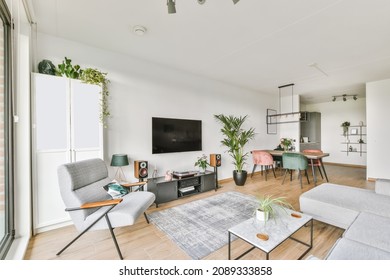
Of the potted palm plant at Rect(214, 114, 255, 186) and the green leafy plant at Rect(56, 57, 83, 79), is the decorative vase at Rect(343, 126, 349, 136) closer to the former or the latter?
the potted palm plant at Rect(214, 114, 255, 186)

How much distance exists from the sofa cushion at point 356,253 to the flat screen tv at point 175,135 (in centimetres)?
283

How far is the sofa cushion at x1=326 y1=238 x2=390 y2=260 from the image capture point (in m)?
1.12

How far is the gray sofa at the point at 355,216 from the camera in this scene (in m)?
1.18

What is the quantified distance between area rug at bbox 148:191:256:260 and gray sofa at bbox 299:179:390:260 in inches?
36.1

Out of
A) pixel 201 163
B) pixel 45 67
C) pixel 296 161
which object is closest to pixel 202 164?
pixel 201 163

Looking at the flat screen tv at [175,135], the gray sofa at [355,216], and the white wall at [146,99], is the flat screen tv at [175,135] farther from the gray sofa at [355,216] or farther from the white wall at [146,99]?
the gray sofa at [355,216]

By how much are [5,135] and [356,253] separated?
326 centimetres

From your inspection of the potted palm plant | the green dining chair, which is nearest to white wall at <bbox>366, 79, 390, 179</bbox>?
the green dining chair

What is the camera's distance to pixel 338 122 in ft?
22.6

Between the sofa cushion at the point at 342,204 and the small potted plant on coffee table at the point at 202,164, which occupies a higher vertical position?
the small potted plant on coffee table at the point at 202,164

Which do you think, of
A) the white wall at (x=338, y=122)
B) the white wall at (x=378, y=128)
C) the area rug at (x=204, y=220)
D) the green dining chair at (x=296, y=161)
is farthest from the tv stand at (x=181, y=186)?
the white wall at (x=338, y=122)

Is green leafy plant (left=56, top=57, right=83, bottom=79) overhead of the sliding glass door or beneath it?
overhead

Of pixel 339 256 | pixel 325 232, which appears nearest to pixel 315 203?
pixel 325 232

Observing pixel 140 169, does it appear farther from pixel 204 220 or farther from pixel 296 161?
pixel 296 161
